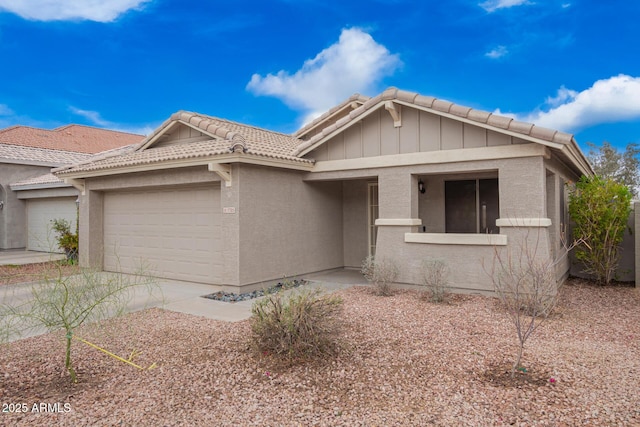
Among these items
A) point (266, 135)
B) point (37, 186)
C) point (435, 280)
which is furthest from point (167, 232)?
point (37, 186)

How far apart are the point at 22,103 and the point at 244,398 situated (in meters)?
29.3

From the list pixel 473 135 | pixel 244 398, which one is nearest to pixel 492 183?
pixel 473 135

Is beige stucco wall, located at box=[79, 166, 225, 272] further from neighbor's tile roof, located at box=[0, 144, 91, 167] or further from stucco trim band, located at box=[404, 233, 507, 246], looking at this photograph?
neighbor's tile roof, located at box=[0, 144, 91, 167]

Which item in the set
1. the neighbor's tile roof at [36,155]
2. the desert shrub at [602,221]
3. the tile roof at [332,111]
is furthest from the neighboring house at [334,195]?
the neighbor's tile roof at [36,155]

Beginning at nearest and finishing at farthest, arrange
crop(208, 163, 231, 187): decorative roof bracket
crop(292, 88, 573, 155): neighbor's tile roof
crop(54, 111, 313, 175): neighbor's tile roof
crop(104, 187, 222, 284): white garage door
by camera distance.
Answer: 1. crop(292, 88, 573, 155): neighbor's tile roof
2. crop(208, 163, 231, 187): decorative roof bracket
3. crop(54, 111, 313, 175): neighbor's tile roof
4. crop(104, 187, 222, 284): white garage door

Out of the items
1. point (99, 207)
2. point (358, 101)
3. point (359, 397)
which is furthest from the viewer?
point (358, 101)

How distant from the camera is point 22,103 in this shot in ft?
85.6

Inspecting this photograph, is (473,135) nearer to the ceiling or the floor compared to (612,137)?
nearer to the floor

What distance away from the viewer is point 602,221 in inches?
402

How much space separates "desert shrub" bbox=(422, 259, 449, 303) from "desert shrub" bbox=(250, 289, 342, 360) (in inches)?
146

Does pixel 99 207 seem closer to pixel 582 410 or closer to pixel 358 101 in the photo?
pixel 358 101

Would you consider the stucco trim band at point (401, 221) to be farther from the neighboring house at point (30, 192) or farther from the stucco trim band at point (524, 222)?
the neighboring house at point (30, 192)

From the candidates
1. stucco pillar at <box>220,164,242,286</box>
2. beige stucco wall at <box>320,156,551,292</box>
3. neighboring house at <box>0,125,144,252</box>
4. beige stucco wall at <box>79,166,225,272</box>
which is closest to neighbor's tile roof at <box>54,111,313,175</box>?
beige stucco wall at <box>79,166,225,272</box>

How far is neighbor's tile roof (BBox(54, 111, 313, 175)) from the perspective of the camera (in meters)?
9.57
